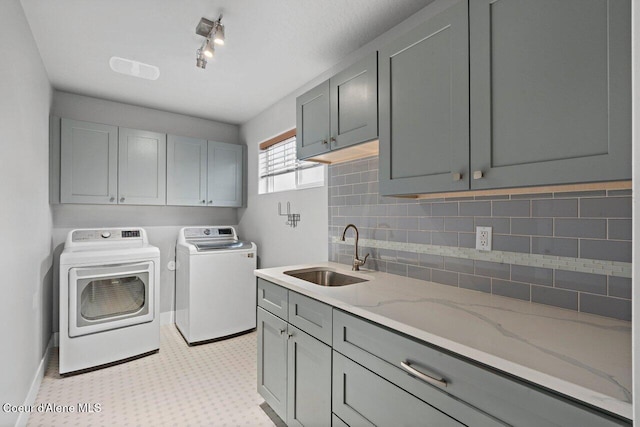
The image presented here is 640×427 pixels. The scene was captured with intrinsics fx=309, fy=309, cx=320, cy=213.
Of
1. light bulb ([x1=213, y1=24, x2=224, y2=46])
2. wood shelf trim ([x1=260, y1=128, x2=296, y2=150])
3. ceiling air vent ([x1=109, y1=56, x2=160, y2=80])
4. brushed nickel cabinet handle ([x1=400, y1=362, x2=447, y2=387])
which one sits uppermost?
ceiling air vent ([x1=109, y1=56, x2=160, y2=80])

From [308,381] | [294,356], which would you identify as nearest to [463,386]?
[308,381]

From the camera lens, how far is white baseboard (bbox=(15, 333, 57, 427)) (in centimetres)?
185

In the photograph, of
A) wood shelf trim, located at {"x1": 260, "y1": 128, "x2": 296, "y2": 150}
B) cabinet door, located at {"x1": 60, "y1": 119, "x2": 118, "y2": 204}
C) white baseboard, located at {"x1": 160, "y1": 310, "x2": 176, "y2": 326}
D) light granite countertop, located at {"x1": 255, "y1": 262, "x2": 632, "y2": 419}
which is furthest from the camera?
white baseboard, located at {"x1": 160, "y1": 310, "x2": 176, "y2": 326}

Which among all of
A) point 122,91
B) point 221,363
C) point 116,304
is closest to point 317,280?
point 221,363

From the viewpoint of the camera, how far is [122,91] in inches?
121

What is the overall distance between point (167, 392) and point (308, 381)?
53.5 inches

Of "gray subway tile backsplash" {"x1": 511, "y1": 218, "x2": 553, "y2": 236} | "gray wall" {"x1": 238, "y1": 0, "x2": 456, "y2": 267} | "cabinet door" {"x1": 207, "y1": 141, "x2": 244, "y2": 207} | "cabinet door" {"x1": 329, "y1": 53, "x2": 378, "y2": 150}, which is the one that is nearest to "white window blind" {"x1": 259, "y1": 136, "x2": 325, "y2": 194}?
"gray wall" {"x1": 238, "y1": 0, "x2": 456, "y2": 267}

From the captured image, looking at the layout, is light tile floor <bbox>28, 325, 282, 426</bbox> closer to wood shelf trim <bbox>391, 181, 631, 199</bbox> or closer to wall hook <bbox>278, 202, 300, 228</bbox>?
wall hook <bbox>278, 202, 300, 228</bbox>

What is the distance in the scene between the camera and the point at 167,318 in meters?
3.72

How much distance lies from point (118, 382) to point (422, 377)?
2.53m

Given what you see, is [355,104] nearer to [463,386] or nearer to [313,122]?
[313,122]

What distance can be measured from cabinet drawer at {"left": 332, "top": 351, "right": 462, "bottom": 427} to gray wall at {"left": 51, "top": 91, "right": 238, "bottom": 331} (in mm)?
2966

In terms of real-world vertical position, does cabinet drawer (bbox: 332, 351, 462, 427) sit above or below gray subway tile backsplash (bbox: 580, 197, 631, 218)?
below

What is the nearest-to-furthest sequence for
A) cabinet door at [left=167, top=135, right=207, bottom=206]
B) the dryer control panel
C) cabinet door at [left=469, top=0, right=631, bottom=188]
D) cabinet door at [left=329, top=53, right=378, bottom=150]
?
cabinet door at [left=469, top=0, right=631, bottom=188] < cabinet door at [left=329, top=53, right=378, bottom=150] < the dryer control panel < cabinet door at [left=167, top=135, right=207, bottom=206]
